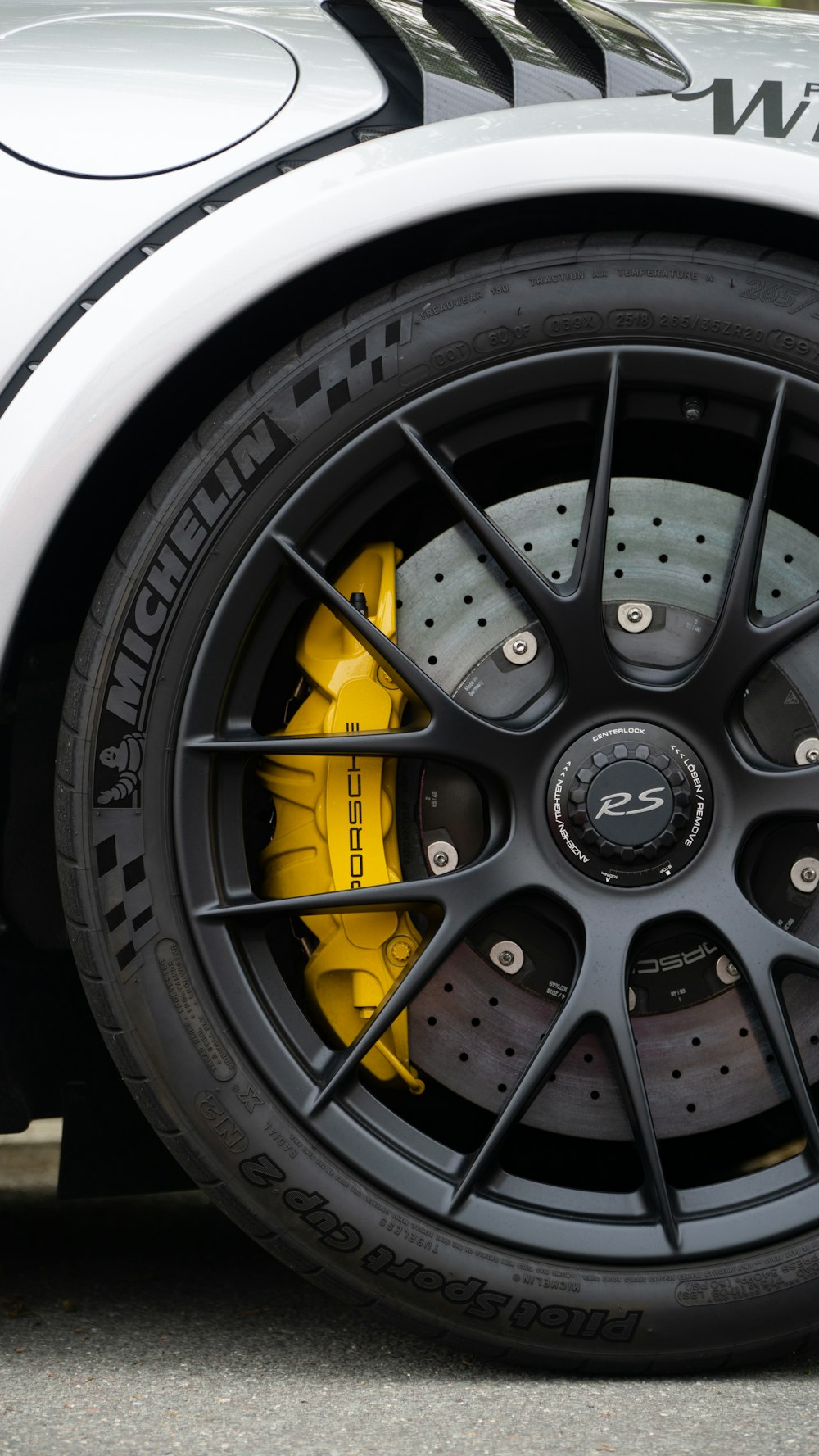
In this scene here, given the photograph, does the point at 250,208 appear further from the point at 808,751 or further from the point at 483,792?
the point at 808,751

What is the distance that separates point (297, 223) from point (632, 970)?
0.96 m

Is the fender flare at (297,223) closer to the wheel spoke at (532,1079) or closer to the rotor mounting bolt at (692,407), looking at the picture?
the rotor mounting bolt at (692,407)

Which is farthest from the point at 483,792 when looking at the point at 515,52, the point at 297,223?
the point at 515,52

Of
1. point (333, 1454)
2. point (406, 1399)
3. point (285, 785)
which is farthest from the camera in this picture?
point (285, 785)

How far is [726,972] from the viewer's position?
1.55 metres

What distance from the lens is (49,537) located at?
1.43m

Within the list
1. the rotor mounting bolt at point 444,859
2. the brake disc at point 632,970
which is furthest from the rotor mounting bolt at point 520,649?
the rotor mounting bolt at point 444,859

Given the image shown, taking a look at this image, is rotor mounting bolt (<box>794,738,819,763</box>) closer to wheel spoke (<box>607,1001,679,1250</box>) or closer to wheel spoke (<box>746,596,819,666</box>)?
wheel spoke (<box>746,596,819,666</box>)

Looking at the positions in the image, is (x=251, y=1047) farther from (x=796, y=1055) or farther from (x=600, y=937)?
(x=796, y=1055)

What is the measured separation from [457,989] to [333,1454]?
20.7 inches

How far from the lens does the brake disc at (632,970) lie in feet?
5.08

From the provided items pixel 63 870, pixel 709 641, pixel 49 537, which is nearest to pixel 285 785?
pixel 63 870

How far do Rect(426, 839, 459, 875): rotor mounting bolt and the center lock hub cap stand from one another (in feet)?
0.50

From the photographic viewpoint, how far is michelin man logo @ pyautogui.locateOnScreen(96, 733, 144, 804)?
4.75 feet
